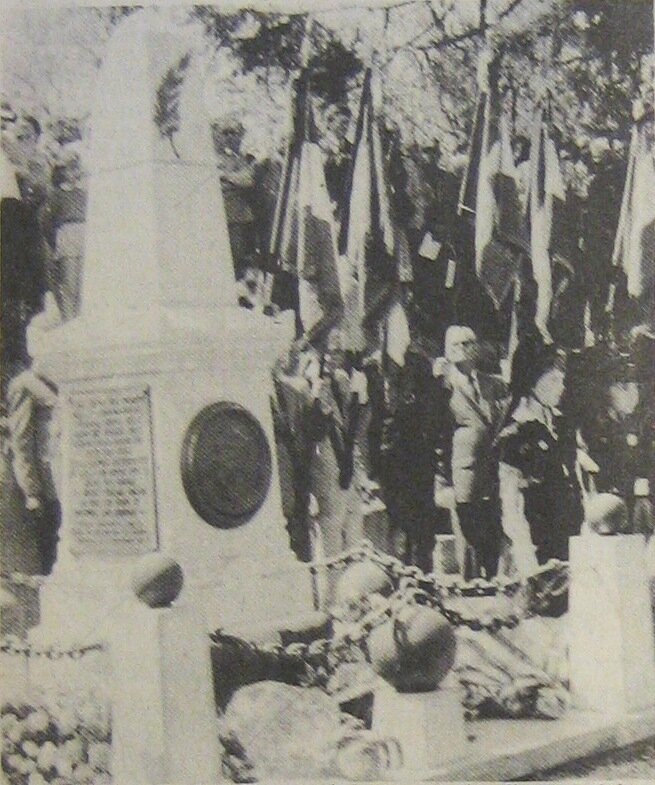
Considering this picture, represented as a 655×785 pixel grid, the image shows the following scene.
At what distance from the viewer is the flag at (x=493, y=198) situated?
11.9ft

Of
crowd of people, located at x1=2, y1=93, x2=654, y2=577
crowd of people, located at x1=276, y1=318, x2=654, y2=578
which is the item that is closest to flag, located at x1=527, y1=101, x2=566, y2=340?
crowd of people, located at x1=2, y1=93, x2=654, y2=577

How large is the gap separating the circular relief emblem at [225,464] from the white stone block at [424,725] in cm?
73

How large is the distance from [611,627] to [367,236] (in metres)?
1.50

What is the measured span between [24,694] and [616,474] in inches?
77.6

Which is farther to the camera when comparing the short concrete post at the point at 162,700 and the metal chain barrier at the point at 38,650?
the metal chain barrier at the point at 38,650

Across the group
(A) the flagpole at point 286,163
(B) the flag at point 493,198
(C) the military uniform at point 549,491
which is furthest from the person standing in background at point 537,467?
(A) the flagpole at point 286,163

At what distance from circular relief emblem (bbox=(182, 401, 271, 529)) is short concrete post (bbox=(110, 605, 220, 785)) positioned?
1.25 feet

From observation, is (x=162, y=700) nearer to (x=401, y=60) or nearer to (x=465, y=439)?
(x=465, y=439)

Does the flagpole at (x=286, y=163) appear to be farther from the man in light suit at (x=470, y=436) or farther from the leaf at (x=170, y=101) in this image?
the man in light suit at (x=470, y=436)

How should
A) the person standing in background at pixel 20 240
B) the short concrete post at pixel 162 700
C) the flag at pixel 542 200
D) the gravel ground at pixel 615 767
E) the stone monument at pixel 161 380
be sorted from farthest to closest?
the flag at pixel 542 200 → the person standing in background at pixel 20 240 → the stone monument at pixel 161 380 → the gravel ground at pixel 615 767 → the short concrete post at pixel 162 700

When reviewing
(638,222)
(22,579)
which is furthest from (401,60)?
(22,579)

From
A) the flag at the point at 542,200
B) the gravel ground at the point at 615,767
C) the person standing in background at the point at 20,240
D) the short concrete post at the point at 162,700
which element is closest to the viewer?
the short concrete post at the point at 162,700

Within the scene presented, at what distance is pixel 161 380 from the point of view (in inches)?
133

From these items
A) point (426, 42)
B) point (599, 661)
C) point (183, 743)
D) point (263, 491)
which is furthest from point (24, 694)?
point (426, 42)
